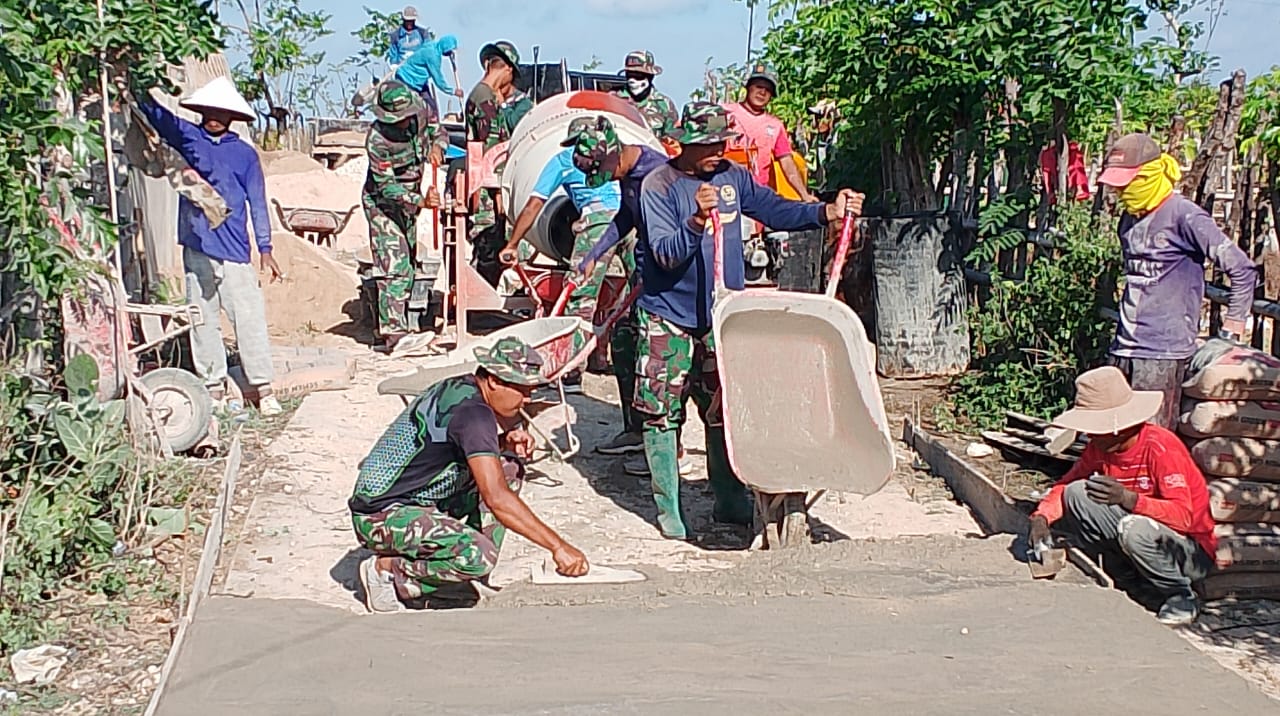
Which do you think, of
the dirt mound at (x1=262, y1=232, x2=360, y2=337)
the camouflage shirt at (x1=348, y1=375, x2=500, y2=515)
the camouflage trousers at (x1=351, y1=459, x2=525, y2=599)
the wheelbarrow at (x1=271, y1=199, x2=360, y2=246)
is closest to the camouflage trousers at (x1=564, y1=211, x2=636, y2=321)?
the camouflage shirt at (x1=348, y1=375, x2=500, y2=515)

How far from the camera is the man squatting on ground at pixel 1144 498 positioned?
4.39 meters

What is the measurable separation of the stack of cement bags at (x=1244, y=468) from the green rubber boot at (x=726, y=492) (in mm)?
1870

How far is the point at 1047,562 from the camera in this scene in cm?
433

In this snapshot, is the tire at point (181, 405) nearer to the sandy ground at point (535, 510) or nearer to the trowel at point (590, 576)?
the sandy ground at point (535, 510)

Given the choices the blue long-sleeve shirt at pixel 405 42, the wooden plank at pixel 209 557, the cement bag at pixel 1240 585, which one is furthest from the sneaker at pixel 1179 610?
the blue long-sleeve shirt at pixel 405 42

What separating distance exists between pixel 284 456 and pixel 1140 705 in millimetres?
4517

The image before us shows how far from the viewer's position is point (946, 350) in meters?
8.12

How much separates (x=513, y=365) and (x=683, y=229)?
4.10ft

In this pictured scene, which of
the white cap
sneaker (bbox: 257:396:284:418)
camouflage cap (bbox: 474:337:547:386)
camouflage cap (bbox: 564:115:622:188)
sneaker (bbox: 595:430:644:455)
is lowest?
sneaker (bbox: 595:430:644:455)

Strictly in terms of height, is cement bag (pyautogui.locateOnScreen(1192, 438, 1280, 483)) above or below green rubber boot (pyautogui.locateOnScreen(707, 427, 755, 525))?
above

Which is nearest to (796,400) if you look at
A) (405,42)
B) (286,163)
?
(405,42)

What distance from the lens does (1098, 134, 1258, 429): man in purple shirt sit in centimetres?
508

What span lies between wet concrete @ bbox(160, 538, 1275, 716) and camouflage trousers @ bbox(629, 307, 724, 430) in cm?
134

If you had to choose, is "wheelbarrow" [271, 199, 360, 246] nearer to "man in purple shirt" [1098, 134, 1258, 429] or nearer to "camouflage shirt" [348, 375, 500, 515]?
"camouflage shirt" [348, 375, 500, 515]
